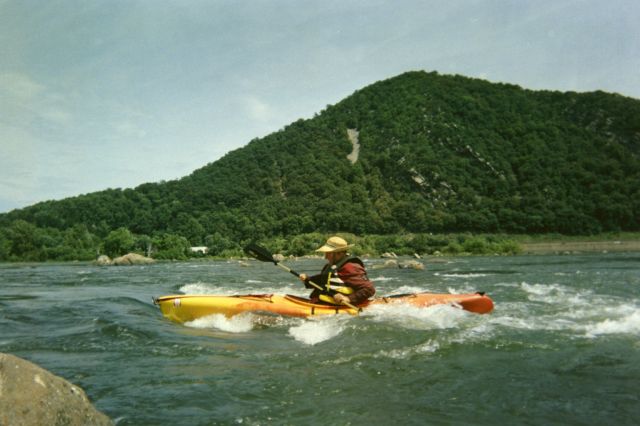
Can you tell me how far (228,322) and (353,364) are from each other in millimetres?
3353

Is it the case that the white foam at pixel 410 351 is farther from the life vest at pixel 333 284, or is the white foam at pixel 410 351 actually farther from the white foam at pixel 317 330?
the life vest at pixel 333 284

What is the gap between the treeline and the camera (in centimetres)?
4375

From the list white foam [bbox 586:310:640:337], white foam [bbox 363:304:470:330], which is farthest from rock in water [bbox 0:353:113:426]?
white foam [bbox 586:310:640:337]

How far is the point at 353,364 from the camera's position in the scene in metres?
5.03

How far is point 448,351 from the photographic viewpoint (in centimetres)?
556

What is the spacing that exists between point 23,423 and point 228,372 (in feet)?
7.88

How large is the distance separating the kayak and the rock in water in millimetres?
4921

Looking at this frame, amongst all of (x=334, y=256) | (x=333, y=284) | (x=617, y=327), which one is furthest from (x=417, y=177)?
(x=617, y=327)

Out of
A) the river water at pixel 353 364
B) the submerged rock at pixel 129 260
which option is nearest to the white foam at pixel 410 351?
the river water at pixel 353 364

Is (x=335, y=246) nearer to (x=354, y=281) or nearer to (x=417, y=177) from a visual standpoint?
(x=354, y=281)

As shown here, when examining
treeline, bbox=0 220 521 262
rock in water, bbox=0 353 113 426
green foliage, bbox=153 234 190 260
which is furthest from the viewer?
green foliage, bbox=153 234 190 260

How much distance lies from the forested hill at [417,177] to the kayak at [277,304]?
60.9 m

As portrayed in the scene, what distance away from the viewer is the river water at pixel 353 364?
3.54m

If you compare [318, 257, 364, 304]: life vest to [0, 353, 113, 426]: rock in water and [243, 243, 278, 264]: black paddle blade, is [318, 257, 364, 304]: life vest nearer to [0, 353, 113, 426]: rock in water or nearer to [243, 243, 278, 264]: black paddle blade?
[243, 243, 278, 264]: black paddle blade
